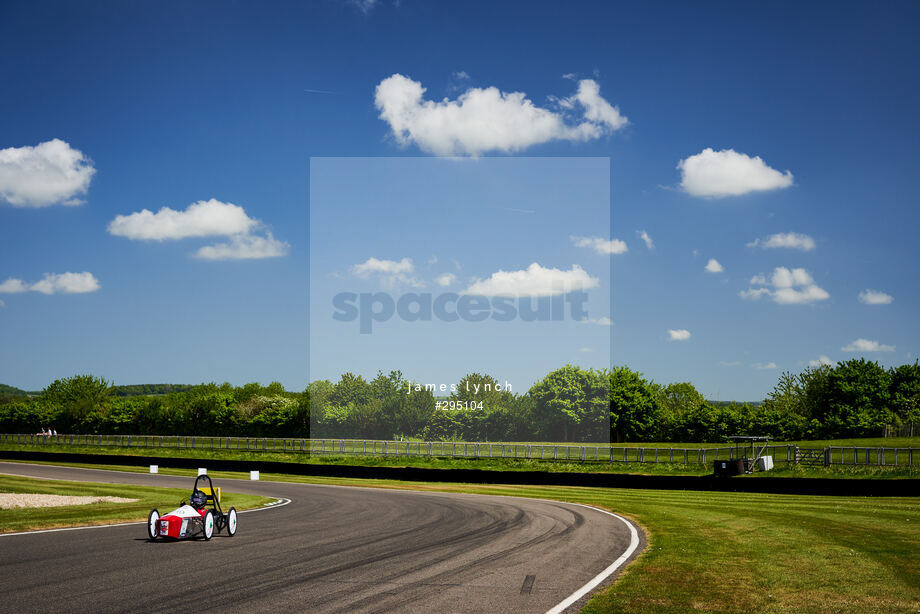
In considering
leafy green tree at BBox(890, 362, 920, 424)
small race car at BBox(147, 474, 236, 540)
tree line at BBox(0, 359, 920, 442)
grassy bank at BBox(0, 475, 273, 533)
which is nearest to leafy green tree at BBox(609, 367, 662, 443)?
tree line at BBox(0, 359, 920, 442)

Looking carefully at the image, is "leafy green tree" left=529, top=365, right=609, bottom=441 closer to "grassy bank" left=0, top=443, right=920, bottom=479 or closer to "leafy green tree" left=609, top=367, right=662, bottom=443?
"leafy green tree" left=609, top=367, right=662, bottom=443

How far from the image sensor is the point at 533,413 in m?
118

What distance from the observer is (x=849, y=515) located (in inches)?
891

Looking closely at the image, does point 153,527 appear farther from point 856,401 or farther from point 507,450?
point 856,401

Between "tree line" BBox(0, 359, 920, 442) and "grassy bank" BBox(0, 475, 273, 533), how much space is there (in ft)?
210

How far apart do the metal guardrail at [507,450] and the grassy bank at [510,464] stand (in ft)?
1.80

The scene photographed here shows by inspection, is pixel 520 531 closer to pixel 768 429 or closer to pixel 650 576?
pixel 650 576

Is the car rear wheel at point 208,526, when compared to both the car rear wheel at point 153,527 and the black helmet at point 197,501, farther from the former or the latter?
the car rear wheel at point 153,527

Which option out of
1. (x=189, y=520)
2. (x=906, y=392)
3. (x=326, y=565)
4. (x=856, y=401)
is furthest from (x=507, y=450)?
(x=906, y=392)

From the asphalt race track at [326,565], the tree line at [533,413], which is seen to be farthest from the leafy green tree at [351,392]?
the asphalt race track at [326,565]

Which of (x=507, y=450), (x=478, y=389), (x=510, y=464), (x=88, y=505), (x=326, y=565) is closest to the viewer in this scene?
(x=326, y=565)

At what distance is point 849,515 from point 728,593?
1502 centimetres

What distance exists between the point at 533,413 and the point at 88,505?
97.1 m

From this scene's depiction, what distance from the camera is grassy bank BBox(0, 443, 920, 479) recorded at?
4306 cm
